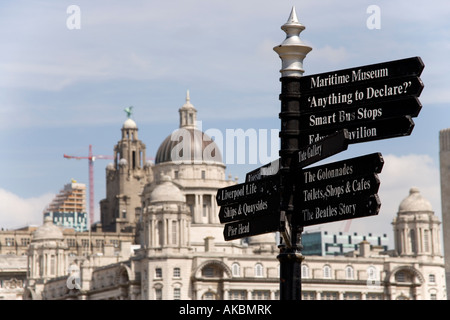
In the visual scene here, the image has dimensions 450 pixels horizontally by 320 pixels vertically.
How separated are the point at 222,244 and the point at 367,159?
17219cm

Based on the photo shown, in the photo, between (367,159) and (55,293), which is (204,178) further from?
(367,159)

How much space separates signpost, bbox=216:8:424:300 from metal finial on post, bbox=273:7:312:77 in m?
0.02

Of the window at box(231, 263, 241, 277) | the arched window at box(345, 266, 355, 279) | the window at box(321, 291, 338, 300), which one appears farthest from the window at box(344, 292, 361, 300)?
the window at box(231, 263, 241, 277)

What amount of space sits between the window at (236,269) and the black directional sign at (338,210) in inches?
5913

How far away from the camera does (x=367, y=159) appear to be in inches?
832

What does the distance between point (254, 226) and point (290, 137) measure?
192 centimetres

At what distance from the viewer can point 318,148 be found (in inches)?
870

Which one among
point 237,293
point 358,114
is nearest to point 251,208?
point 358,114

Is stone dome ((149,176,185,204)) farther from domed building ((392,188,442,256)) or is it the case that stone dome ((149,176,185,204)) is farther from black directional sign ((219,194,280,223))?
black directional sign ((219,194,280,223))

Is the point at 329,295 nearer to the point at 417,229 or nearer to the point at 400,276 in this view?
the point at 400,276

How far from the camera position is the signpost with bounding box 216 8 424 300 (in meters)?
21.3

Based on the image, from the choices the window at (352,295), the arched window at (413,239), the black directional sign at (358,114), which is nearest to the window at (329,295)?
the window at (352,295)

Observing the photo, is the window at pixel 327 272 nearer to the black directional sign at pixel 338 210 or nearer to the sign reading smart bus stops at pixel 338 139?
the sign reading smart bus stops at pixel 338 139
